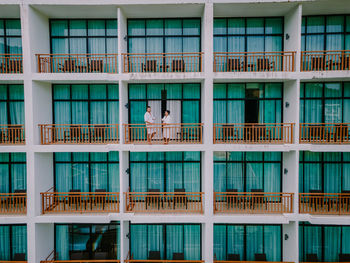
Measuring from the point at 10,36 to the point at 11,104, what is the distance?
3409 millimetres

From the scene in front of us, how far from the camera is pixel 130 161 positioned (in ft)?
37.6

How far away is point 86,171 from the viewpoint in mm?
11523

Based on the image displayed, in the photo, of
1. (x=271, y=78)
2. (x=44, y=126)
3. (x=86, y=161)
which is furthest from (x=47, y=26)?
(x=271, y=78)

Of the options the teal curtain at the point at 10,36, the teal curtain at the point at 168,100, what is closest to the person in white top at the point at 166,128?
the teal curtain at the point at 168,100

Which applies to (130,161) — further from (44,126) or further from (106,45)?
(106,45)

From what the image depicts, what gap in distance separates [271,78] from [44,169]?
11089mm

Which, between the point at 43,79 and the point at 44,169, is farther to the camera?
the point at 44,169

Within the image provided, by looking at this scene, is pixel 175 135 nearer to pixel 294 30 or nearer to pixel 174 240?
pixel 174 240

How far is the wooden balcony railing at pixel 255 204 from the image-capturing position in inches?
399

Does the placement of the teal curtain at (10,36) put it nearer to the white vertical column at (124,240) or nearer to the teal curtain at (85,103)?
the teal curtain at (85,103)

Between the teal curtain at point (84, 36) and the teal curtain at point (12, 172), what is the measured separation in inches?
223

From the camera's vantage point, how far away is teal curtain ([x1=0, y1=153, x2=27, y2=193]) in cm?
1134

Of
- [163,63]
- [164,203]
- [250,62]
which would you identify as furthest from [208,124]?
[164,203]

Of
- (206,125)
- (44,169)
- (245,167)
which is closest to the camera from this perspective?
(206,125)
